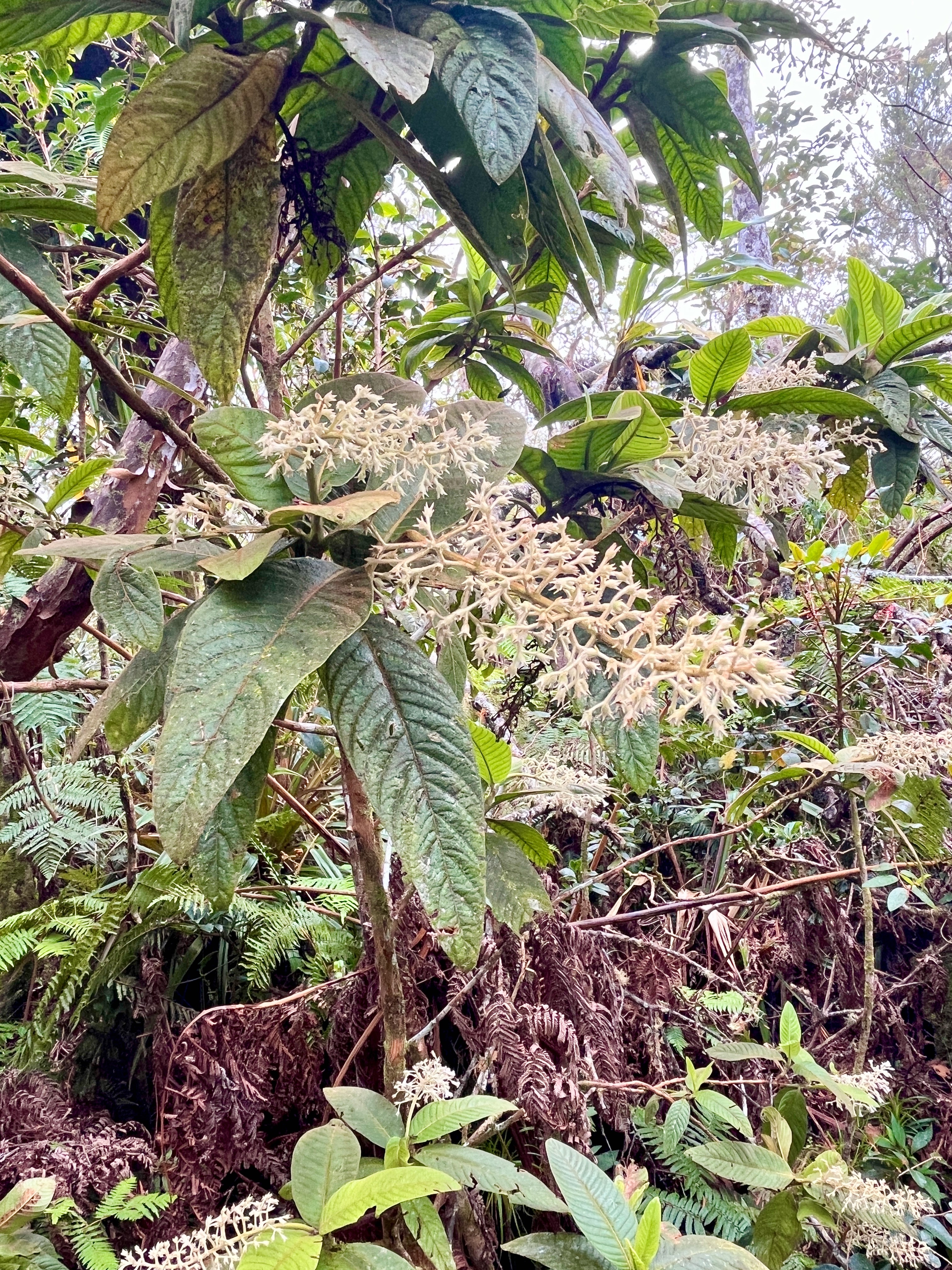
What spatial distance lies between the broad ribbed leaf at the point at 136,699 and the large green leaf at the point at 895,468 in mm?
986

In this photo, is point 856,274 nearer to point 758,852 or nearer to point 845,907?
point 758,852

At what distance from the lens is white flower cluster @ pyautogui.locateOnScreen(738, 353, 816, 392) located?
0.91 metres

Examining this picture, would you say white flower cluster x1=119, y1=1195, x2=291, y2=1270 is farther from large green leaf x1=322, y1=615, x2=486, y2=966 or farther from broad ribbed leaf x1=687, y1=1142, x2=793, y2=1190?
broad ribbed leaf x1=687, y1=1142, x2=793, y2=1190

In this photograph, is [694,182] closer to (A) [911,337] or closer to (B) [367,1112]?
(A) [911,337]

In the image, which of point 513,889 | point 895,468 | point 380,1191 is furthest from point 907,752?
point 380,1191

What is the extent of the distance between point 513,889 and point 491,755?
22 cm

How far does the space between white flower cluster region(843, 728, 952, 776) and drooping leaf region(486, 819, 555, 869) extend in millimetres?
559

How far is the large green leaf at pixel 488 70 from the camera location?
0.48 metres

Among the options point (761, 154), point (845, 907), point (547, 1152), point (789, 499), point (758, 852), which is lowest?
point (845, 907)

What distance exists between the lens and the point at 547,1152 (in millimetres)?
806

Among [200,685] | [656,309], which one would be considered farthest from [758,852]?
[200,685]

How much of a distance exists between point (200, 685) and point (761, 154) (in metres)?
7.40

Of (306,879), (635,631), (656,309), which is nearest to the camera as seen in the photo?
(635,631)

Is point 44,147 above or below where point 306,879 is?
above
